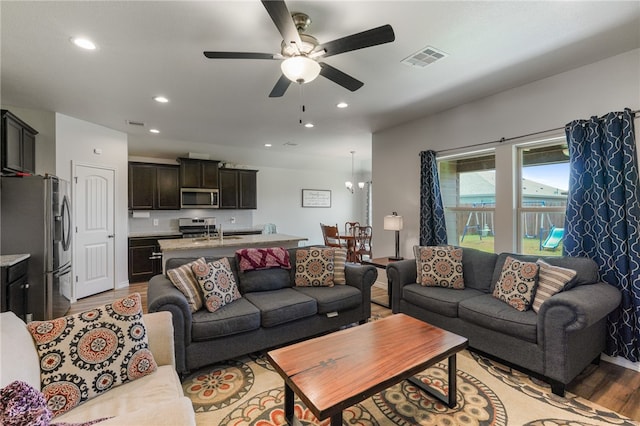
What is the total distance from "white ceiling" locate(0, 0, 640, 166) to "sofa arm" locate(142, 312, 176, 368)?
1.91 metres

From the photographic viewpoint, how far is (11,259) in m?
2.60

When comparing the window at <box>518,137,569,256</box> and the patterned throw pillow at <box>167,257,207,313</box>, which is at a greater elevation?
the window at <box>518,137,569,256</box>

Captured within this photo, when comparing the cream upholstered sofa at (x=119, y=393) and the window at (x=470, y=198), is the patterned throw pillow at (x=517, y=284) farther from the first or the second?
the cream upholstered sofa at (x=119, y=393)

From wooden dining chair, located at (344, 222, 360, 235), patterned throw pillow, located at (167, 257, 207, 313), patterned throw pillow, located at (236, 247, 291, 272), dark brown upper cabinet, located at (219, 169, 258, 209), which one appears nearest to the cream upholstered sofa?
patterned throw pillow, located at (167, 257, 207, 313)

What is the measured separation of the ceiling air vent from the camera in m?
2.33

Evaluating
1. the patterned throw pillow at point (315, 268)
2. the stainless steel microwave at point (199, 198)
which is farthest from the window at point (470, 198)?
the stainless steel microwave at point (199, 198)

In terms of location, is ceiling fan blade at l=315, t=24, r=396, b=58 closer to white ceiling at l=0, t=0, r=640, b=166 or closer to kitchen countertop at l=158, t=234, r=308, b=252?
white ceiling at l=0, t=0, r=640, b=166

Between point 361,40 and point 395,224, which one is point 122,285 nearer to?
point 395,224

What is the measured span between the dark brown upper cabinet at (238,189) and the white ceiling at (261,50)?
2.22 metres

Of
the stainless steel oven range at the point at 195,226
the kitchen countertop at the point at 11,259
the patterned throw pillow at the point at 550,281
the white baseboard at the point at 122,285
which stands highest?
the stainless steel oven range at the point at 195,226

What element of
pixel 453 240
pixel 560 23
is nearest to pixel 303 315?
pixel 453 240

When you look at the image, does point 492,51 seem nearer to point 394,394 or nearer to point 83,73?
point 394,394

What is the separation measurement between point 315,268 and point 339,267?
0.27 metres

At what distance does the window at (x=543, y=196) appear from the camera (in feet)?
9.61
